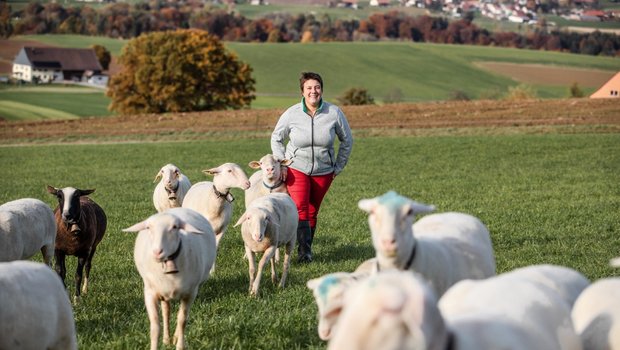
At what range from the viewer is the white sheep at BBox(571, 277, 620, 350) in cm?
510

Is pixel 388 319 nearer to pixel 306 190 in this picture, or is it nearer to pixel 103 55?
pixel 306 190

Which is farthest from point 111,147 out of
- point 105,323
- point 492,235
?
point 105,323

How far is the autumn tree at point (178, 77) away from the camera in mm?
73938

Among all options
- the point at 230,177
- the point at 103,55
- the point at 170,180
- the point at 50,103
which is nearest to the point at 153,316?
the point at 230,177

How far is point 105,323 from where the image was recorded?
9.77 meters

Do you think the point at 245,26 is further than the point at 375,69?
Yes

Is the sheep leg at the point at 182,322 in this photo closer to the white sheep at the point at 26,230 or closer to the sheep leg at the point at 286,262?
the white sheep at the point at 26,230

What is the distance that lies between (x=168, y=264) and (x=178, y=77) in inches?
2623

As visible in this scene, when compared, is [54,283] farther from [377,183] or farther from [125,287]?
[377,183]

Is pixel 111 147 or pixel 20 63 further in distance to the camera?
pixel 20 63

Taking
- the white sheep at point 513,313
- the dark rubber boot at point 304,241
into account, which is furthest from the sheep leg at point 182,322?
the dark rubber boot at point 304,241

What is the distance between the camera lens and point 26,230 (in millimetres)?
10992

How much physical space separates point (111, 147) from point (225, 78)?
34.7m

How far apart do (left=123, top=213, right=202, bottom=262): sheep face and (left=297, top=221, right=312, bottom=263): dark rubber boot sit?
5.11 metres
